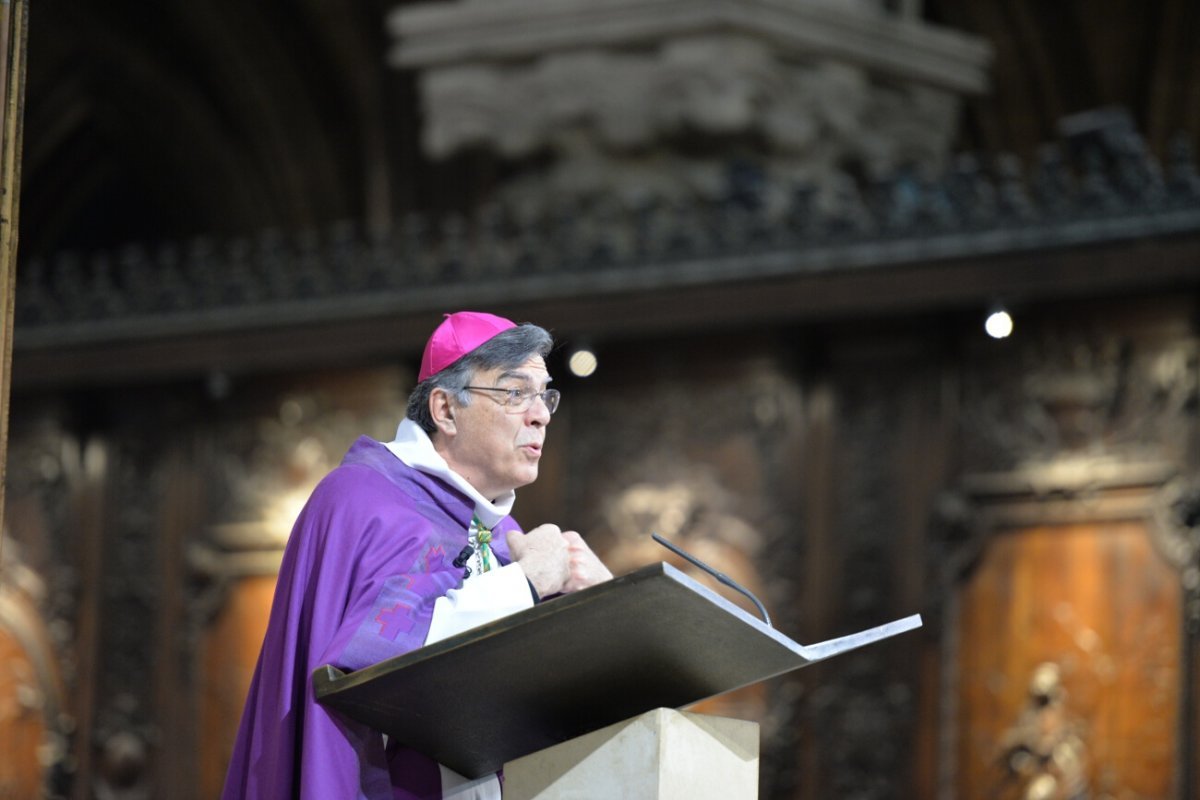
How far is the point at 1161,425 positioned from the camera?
6.59 meters

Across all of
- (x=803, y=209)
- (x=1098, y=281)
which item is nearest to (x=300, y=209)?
(x=803, y=209)

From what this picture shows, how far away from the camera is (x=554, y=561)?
3107 mm

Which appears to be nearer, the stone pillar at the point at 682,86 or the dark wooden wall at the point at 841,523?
the dark wooden wall at the point at 841,523

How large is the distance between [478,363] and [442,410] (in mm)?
87

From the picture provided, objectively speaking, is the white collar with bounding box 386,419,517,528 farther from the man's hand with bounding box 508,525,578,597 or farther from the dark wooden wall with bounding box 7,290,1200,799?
the dark wooden wall with bounding box 7,290,1200,799

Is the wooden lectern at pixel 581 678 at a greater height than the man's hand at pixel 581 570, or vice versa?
the man's hand at pixel 581 570

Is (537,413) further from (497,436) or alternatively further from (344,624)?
(344,624)

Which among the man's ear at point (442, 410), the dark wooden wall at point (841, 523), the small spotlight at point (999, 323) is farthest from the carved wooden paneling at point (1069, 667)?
the man's ear at point (442, 410)

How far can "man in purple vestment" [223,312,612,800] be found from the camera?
297cm

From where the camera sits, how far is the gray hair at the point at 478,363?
129 inches

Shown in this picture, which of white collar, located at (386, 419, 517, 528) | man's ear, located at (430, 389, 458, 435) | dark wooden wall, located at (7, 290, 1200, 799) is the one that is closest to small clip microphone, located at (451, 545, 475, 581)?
white collar, located at (386, 419, 517, 528)

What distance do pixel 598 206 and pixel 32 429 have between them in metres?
2.38

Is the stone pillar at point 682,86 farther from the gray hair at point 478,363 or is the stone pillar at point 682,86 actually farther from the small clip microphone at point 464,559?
the small clip microphone at point 464,559

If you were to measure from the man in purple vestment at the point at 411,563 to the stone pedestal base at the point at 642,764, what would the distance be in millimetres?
194
